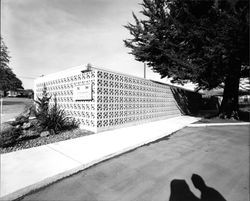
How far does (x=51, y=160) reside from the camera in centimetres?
394

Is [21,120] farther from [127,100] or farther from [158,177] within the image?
[158,177]

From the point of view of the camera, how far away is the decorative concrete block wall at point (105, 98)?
23.3 ft

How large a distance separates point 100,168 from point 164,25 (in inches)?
384

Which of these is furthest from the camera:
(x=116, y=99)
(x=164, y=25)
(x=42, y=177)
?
(x=164, y=25)

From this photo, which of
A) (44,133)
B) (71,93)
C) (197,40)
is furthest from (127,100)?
(197,40)

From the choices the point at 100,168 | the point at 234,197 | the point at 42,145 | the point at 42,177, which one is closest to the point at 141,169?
the point at 100,168

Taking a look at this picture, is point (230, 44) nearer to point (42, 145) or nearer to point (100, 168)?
point (100, 168)

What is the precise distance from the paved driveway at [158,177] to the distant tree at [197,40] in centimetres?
579

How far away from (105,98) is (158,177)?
4724 mm

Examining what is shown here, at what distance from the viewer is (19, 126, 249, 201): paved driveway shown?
2.67 m

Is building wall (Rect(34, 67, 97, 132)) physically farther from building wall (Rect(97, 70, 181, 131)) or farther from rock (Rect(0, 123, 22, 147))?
rock (Rect(0, 123, 22, 147))

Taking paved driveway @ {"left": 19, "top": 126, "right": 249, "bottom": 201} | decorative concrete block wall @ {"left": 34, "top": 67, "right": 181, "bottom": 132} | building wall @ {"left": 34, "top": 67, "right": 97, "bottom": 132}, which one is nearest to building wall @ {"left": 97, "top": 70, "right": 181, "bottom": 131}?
decorative concrete block wall @ {"left": 34, "top": 67, "right": 181, "bottom": 132}

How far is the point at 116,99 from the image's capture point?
802 cm

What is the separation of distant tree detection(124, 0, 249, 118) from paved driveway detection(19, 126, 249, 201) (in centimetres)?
579
